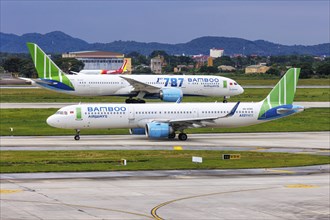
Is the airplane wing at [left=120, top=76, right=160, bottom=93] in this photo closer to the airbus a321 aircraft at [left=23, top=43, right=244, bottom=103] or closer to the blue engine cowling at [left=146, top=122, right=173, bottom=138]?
the airbus a321 aircraft at [left=23, top=43, right=244, bottom=103]

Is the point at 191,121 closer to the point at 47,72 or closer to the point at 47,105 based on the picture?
the point at 47,72

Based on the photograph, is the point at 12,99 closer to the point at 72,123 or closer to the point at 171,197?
the point at 72,123

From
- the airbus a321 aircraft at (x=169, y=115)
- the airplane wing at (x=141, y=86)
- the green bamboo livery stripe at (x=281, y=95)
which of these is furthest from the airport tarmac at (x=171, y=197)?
the airplane wing at (x=141, y=86)

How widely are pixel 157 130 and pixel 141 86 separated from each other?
3112 centimetres

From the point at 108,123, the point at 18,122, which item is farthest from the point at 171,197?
the point at 18,122

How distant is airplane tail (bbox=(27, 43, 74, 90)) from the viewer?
9869 centimetres

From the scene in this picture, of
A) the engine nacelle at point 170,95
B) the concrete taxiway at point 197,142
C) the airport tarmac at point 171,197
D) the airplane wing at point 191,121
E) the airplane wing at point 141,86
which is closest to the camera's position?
the airport tarmac at point 171,197

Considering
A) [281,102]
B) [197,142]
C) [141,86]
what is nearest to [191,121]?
[197,142]

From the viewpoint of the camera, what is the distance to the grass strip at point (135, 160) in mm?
50781

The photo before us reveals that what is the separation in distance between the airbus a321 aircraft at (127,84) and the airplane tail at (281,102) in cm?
2456

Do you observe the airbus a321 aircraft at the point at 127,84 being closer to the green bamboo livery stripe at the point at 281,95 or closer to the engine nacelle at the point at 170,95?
the engine nacelle at the point at 170,95

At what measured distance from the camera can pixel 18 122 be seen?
8312 centimetres

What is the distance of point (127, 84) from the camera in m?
102

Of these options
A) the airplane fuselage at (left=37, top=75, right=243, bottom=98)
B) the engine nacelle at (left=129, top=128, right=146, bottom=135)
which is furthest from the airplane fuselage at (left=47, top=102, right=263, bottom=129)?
the airplane fuselage at (left=37, top=75, right=243, bottom=98)
